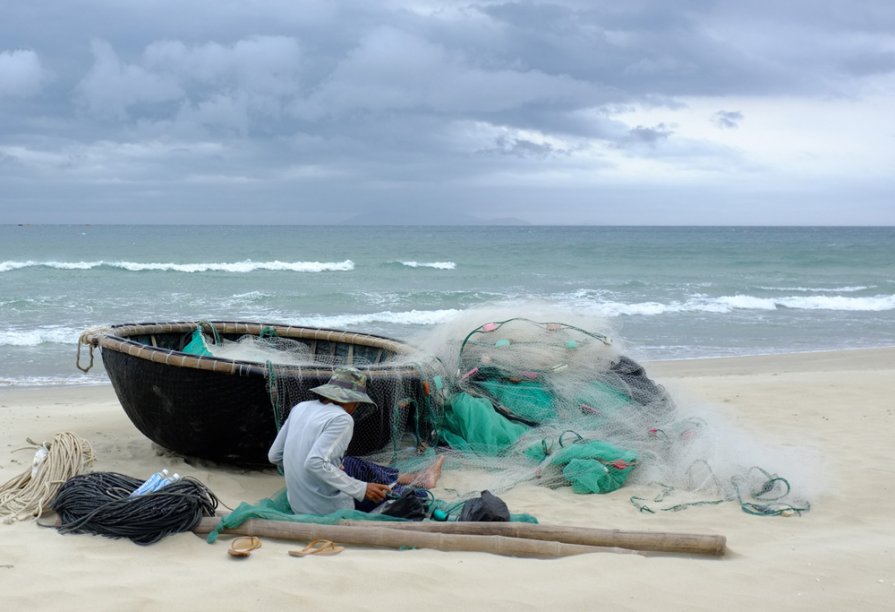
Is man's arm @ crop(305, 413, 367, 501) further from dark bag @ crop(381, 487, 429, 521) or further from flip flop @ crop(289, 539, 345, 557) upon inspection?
flip flop @ crop(289, 539, 345, 557)

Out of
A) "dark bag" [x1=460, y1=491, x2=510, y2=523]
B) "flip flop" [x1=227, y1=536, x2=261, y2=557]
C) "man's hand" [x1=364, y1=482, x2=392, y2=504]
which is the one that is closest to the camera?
"flip flop" [x1=227, y1=536, x2=261, y2=557]

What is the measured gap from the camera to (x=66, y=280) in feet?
82.4

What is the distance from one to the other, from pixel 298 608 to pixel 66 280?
24.4 metres

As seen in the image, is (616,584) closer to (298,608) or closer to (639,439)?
(298,608)

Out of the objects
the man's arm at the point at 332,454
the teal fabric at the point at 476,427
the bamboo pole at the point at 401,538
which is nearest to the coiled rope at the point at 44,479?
the bamboo pole at the point at 401,538

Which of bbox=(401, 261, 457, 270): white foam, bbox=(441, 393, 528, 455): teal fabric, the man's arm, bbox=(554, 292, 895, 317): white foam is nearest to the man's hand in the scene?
the man's arm

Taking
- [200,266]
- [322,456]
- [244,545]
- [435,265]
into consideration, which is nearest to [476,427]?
[322,456]

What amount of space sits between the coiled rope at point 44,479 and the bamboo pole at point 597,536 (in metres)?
1.89

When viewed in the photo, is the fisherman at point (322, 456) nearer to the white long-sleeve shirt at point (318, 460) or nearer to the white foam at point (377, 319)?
the white long-sleeve shirt at point (318, 460)

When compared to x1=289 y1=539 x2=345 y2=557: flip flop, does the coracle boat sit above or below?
above

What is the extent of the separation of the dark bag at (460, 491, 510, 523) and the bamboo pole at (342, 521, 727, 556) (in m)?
0.14

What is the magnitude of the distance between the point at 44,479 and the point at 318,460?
1.59m

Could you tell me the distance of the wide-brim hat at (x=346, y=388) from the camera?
14.4 feet

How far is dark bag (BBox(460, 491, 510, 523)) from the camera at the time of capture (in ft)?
13.7
